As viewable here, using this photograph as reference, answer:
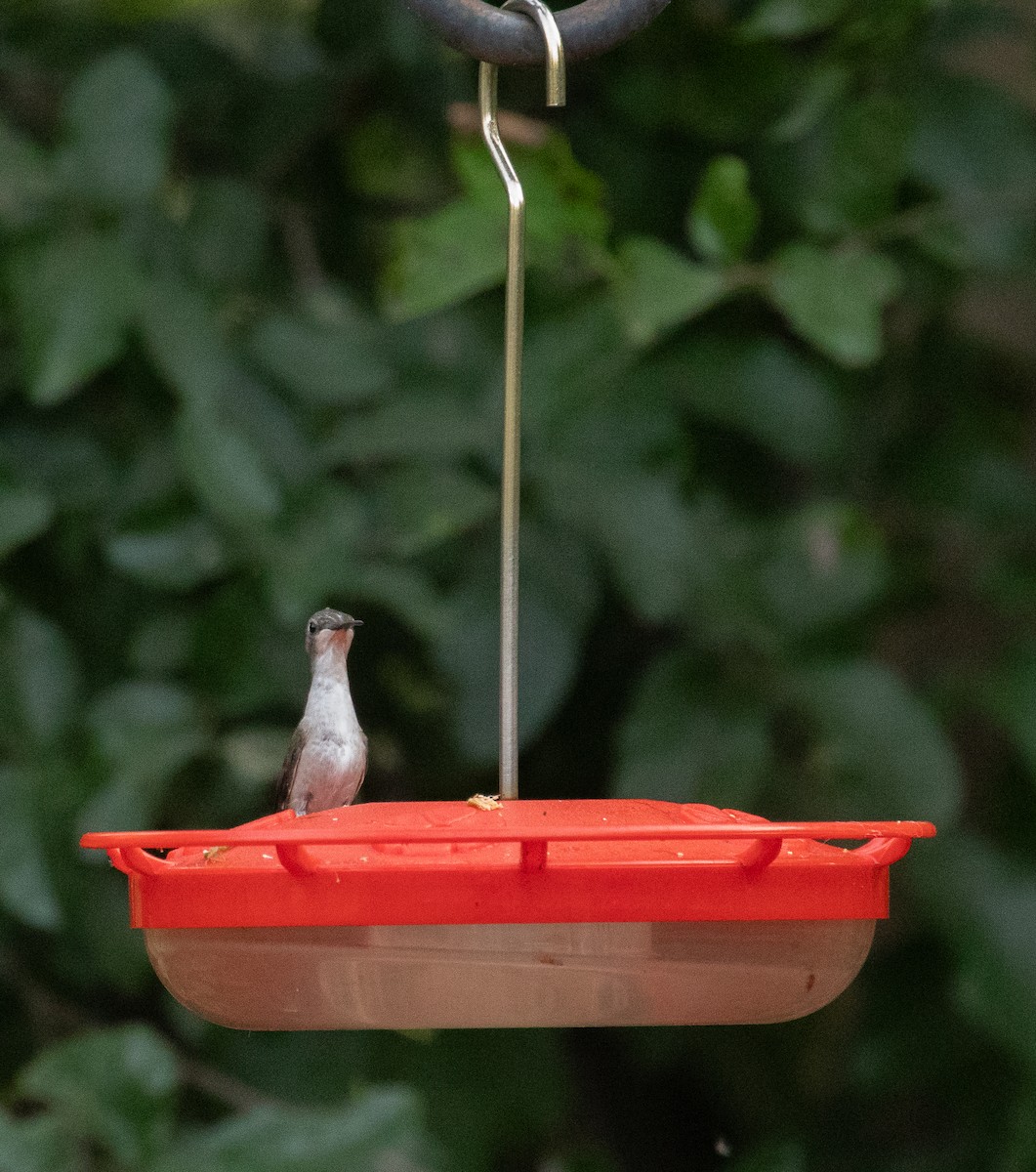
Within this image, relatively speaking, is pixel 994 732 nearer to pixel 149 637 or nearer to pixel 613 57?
pixel 613 57

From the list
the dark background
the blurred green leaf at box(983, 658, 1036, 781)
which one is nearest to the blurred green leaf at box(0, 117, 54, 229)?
the dark background

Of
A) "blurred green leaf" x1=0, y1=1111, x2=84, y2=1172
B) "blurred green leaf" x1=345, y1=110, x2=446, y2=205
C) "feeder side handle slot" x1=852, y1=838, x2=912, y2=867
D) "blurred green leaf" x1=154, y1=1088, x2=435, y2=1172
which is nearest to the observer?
"feeder side handle slot" x1=852, y1=838, x2=912, y2=867

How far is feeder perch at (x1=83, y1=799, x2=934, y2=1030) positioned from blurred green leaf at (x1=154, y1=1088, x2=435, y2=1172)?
0.84m

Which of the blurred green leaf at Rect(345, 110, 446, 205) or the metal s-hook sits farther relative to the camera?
the blurred green leaf at Rect(345, 110, 446, 205)

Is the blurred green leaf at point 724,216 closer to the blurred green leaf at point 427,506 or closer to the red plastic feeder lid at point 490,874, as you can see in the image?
the blurred green leaf at point 427,506

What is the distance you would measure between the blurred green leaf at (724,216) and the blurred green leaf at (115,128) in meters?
0.87

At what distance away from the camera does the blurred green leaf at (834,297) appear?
2.25 meters

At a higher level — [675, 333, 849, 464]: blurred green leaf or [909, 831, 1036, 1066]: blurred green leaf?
[675, 333, 849, 464]: blurred green leaf

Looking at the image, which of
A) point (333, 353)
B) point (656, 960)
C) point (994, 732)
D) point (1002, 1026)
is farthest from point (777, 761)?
point (656, 960)

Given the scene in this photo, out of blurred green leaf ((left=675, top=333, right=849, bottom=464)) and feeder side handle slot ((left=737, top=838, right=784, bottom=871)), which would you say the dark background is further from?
feeder side handle slot ((left=737, top=838, right=784, bottom=871))

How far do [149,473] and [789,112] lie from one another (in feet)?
4.03

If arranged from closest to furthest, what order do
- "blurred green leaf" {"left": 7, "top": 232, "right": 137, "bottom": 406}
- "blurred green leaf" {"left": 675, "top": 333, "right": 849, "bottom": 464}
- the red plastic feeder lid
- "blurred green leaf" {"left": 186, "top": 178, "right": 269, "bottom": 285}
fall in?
the red plastic feeder lid → "blurred green leaf" {"left": 7, "top": 232, "right": 137, "bottom": 406} → "blurred green leaf" {"left": 675, "top": 333, "right": 849, "bottom": 464} → "blurred green leaf" {"left": 186, "top": 178, "right": 269, "bottom": 285}

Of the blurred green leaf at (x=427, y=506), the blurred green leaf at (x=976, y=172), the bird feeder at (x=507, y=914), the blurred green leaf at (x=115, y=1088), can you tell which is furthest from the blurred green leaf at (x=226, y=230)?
the bird feeder at (x=507, y=914)

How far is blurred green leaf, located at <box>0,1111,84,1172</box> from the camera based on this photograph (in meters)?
2.14
